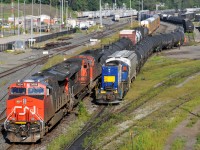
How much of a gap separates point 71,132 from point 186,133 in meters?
7.14

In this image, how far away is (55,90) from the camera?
1077 inches

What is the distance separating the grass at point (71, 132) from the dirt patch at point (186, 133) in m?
5.92

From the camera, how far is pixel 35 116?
2517 centimetres

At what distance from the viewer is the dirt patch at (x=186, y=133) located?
957 inches

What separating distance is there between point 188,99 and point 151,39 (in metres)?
32.7

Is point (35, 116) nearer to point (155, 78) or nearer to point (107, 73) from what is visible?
point (107, 73)

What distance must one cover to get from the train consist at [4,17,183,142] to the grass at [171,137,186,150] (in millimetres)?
7427

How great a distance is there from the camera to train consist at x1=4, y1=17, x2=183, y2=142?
2517 cm

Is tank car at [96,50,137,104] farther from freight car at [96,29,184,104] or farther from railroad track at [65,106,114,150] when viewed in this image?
railroad track at [65,106,114,150]

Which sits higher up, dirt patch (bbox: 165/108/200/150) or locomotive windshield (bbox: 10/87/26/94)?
locomotive windshield (bbox: 10/87/26/94)

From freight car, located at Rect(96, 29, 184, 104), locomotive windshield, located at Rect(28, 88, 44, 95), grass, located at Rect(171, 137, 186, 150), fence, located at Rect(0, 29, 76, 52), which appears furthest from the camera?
fence, located at Rect(0, 29, 76, 52)

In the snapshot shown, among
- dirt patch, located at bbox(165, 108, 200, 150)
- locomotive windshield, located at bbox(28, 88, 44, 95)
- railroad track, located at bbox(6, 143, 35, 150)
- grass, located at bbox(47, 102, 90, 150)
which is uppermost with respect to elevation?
locomotive windshield, located at bbox(28, 88, 44, 95)

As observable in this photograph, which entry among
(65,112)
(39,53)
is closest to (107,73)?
(65,112)

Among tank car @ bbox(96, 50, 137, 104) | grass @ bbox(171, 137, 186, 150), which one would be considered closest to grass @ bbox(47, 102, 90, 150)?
tank car @ bbox(96, 50, 137, 104)
